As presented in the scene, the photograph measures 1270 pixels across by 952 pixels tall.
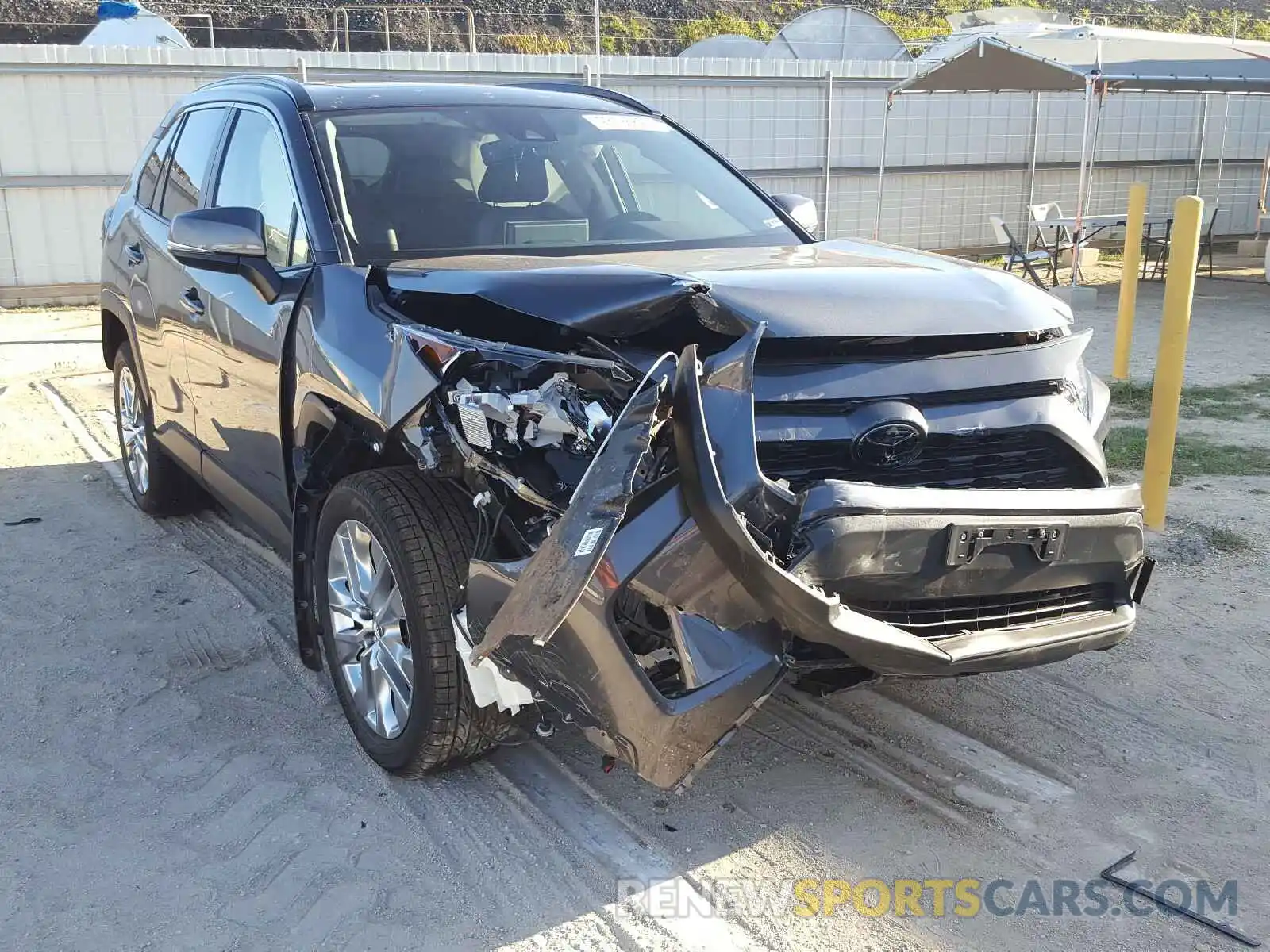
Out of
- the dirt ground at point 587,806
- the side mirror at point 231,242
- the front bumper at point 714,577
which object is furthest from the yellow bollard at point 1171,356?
the side mirror at point 231,242

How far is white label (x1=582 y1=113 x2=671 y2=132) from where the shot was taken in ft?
14.5

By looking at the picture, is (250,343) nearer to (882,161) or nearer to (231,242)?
(231,242)

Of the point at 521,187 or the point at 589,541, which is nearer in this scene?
the point at 589,541

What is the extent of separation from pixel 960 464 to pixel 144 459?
13.6ft

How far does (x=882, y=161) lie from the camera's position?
14305 mm

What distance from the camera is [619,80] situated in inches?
544

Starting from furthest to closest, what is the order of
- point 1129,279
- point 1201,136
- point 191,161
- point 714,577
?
point 1201,136, point 1129,279, point 191,161, point 714,577

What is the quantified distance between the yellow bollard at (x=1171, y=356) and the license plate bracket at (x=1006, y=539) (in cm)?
251

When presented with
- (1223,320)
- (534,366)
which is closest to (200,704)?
(534,366)

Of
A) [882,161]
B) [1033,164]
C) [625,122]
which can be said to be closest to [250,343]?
[625,122]

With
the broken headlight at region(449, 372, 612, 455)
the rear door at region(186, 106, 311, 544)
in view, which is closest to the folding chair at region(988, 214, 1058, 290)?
the rear door at region(186, 106, 311, 544)

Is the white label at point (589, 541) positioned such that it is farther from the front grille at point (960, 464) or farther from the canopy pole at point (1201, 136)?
the canopy pole at point (1201, 136)

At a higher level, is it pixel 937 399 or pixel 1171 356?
pixel 937 399

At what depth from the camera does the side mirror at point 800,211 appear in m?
4.46
